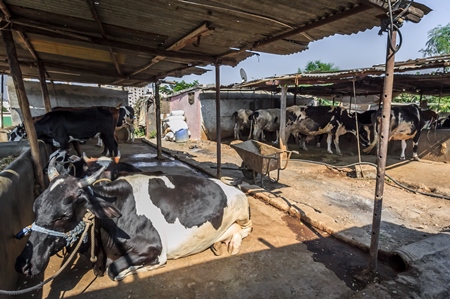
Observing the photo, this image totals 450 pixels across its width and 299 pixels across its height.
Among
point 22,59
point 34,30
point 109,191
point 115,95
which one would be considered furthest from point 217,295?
point 115,95

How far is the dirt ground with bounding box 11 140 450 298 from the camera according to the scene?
2395 mm

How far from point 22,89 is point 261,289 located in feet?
12.6

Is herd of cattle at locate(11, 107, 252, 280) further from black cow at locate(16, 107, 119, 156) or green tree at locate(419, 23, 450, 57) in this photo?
green tree at locate(419, 23, 450, 57)

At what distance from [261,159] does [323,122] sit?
621cm

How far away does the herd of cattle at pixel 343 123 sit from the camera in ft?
28.7

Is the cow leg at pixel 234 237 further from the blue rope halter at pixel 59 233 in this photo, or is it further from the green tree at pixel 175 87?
the green tree at pixel 175 87

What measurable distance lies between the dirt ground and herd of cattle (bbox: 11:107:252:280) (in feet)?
0.61

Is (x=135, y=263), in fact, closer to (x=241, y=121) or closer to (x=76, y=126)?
(x=76, y=126)

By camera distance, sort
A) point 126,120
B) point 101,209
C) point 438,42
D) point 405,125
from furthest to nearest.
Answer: point 438,42, point 126,120, point 405,125, point 101,209

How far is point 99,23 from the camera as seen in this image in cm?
331

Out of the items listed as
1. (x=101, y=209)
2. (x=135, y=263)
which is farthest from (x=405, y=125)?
(x=101, y=209)

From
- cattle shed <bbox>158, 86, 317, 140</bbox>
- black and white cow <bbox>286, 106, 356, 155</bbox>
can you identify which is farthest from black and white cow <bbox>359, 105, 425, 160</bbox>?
cattle shed <bbox>158, 86, 317, 140</bbox>

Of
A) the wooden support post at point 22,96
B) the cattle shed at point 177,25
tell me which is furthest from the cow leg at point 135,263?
the wooden support post at point 22,96

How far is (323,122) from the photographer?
10.5 metres
